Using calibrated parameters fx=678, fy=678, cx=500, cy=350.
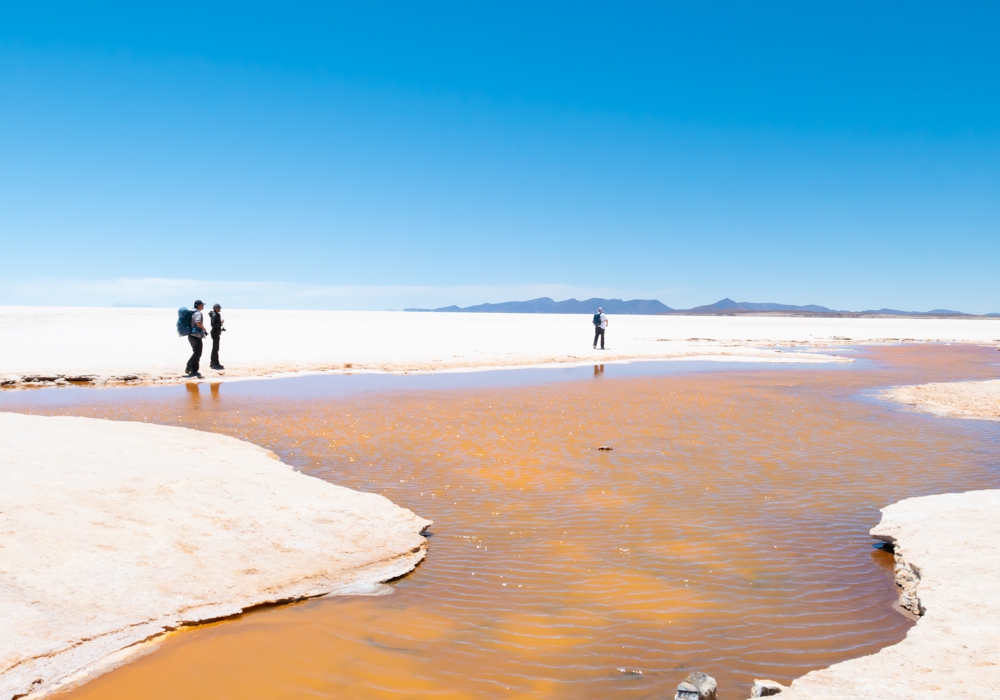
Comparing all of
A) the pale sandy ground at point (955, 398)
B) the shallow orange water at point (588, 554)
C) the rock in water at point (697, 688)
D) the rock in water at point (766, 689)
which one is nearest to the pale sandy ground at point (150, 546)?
the shallow orange water at point (588, 554)

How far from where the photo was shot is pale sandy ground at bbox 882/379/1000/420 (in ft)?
48.1

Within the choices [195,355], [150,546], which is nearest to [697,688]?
[150,546]

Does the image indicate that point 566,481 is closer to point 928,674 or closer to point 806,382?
point 928,674

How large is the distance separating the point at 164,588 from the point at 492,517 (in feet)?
11.1

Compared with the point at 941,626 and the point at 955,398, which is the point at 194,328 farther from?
the point at 955,398

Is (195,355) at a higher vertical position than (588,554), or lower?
higher

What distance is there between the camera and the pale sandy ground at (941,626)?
12.1 ft

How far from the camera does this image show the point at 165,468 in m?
7.79

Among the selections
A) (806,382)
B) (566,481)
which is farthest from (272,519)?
(806,382)

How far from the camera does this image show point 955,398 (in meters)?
16.6

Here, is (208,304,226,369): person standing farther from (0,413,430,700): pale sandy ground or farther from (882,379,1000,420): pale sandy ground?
(882,379,1000,420): pale sandy ground

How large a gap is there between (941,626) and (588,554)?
280 cm

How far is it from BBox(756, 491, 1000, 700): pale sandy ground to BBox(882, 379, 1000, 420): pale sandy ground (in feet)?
30.5

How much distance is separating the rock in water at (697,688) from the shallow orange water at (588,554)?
0.25m
